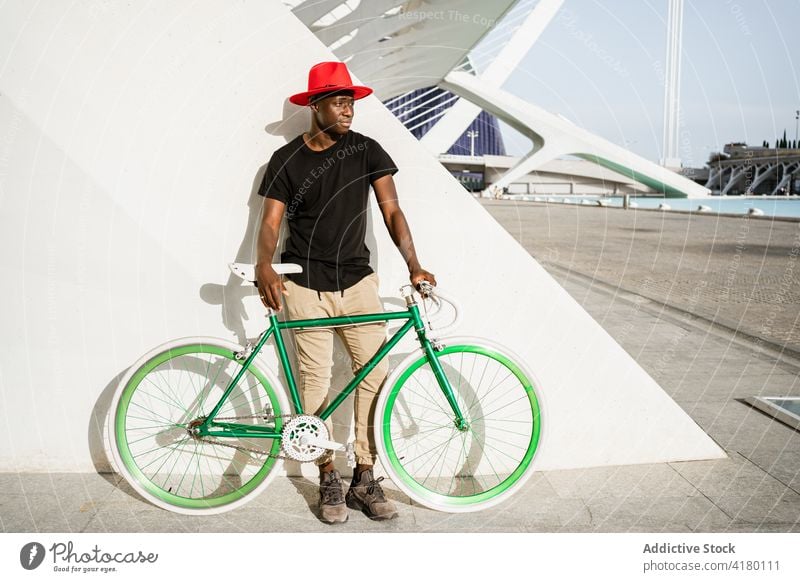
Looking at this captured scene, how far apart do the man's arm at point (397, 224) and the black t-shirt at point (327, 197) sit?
4cm

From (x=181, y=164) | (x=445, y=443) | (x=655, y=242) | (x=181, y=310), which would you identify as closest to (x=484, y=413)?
(x=445, y=443)

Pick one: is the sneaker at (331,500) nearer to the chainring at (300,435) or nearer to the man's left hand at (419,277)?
the chainring at (300,435)

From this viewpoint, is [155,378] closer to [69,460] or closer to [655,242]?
[69,460]

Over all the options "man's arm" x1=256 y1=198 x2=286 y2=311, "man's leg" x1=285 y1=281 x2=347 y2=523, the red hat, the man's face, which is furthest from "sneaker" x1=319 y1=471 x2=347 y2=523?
the red hat

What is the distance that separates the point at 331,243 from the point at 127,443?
106cm

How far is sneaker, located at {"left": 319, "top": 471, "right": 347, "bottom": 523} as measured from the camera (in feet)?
8.82

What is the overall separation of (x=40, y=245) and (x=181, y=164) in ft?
2.17

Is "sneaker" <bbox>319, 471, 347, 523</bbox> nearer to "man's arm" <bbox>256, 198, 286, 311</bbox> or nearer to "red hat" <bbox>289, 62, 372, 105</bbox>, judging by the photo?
"man's arm" <bbox>256, 198, 286, 311</bbox>

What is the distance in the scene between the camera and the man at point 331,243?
8.67ft

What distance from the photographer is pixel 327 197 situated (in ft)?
8.70

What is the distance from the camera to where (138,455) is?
3.04m

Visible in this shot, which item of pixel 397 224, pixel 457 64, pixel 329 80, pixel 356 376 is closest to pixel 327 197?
pixel 397 224
